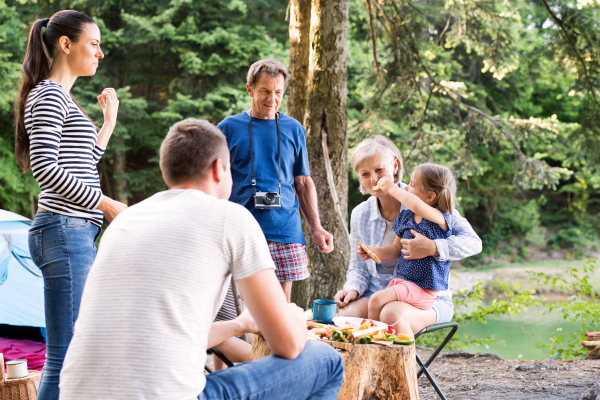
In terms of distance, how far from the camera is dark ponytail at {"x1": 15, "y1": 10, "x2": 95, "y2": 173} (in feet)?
6.19

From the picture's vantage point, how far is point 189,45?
1106 centimetres

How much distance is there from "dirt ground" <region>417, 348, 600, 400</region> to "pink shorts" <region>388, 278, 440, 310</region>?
0.93 m

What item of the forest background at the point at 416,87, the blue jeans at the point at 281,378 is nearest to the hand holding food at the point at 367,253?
the blue jeans at the point at 281,378

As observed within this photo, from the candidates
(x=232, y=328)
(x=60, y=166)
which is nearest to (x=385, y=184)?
(x=232, y=328)

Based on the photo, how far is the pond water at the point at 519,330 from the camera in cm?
715

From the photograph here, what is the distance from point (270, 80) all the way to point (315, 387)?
1.54 metres

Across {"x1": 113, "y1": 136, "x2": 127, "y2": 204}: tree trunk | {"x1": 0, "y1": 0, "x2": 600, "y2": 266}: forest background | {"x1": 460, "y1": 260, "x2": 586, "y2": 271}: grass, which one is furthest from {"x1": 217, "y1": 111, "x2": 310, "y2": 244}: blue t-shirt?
{"x1": 460, "y1": 260, "x2": 586, "y2": 271}: grass

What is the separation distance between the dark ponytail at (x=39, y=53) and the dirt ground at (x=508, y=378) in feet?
7.85

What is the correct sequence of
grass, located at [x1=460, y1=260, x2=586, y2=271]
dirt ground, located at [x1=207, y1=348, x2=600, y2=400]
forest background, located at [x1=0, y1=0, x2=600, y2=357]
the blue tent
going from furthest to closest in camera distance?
1. grass, located at [x1=460, y1=260, x2=586, y2=271]
2. forest background, located at [x1=0, y1=0, x2=600, y2=357]
3. the blue tent
4. dirt ground, located at [x1=207, y1=348, x2=600, y2=400]

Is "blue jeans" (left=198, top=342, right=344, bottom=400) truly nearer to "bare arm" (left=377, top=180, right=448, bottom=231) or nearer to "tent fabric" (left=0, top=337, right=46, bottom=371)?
"bare arm" (left=377, top=180, right=448, bottom=231)

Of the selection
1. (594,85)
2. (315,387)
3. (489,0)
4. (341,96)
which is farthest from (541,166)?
(315,387)

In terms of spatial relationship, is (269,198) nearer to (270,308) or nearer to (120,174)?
(270,308)

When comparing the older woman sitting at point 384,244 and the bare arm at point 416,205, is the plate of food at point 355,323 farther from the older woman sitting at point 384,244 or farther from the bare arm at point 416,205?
the bare arm at point 416,205

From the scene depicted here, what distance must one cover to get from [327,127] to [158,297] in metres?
2.96
